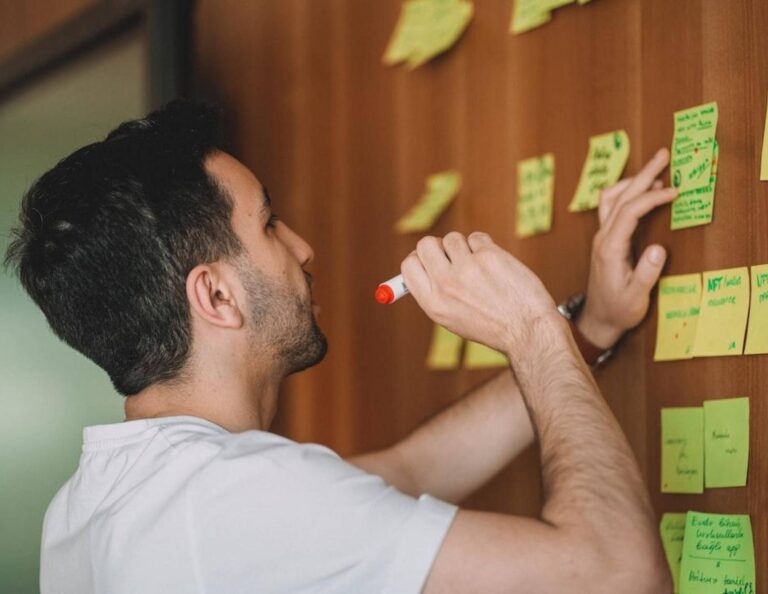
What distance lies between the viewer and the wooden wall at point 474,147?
1.34 meters

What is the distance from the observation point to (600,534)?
3.51ft

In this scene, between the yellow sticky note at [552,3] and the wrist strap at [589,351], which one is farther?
the yellow sticky note at [552,3]

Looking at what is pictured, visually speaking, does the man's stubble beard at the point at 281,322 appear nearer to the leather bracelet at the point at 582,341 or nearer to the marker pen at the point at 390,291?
the marker pen at the point at 390,291

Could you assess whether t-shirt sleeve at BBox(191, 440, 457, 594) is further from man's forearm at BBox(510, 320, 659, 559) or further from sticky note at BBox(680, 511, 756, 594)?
sticky note at BBox(680, 511, 756, 594)

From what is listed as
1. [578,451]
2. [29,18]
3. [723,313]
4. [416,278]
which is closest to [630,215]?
[723,313]

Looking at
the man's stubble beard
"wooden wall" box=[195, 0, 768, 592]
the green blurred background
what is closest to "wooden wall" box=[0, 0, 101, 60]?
the green blurred background

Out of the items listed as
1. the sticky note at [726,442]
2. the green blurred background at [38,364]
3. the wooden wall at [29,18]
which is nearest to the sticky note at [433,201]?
the sticky note at [726,442]

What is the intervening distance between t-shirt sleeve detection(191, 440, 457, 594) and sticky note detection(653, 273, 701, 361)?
1.43ft

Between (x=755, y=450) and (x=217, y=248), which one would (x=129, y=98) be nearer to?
(x=217, y=248)

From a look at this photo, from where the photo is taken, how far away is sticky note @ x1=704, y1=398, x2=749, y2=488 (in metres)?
1.30

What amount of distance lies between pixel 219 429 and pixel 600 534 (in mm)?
485

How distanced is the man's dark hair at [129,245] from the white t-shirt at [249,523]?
0.15 metres

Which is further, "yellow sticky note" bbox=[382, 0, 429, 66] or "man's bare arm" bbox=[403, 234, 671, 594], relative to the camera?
"yellow sticky note" bbox=[382, 0, 429, 66]

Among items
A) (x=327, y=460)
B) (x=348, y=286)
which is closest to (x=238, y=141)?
(x=348, y=286)
